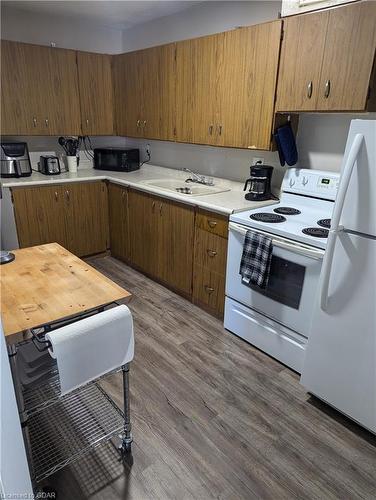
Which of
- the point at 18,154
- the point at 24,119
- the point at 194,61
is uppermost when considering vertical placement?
the point at 194,61

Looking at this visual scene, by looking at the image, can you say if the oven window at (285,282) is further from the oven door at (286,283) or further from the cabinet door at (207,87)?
the cabinet door at (207,87)

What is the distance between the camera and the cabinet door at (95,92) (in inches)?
138

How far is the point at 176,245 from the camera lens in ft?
9.53

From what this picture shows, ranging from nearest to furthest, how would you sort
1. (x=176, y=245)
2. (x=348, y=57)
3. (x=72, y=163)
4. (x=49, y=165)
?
(x=348, y=57) < (x=176, y=245) < (x=49, y=165) < (x=72, y=163)

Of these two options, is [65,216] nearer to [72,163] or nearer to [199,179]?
[72,163]

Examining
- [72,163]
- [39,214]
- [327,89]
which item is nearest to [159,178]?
[72,163]

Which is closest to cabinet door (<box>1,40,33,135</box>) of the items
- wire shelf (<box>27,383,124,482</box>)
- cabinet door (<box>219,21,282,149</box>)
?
cabinet door (<box>219,21,282,149</box>)

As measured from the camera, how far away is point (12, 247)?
3.22 meters

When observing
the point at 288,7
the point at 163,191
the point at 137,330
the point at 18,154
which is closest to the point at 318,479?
the point at 137,330

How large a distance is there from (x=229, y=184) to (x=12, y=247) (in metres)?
2.13

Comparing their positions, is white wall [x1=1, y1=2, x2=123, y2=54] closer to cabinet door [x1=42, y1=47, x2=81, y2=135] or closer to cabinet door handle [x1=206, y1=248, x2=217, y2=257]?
cabinet door [x1=42, y1=47, x2=81, y2=135]

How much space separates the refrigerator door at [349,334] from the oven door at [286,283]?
0.53ft

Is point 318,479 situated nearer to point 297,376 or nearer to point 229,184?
point 297,376

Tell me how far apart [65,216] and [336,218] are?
2.69m
